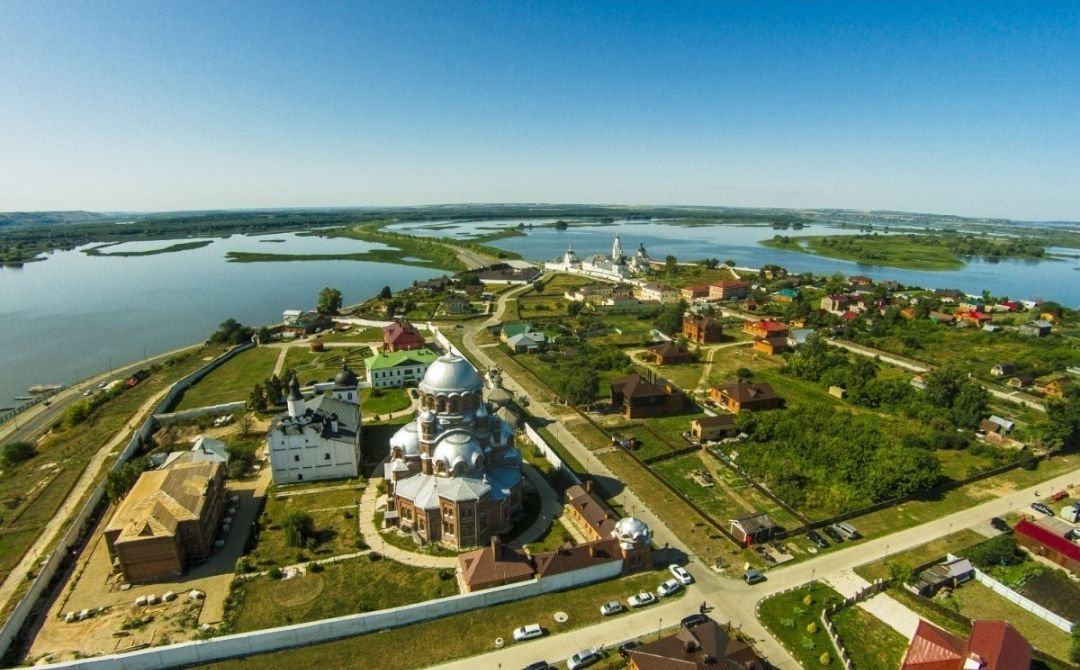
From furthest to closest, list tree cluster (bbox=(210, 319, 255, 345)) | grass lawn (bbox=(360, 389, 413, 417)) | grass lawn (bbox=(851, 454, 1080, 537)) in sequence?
1. tree cluster (bbox=(210, 319, 255, 345))
2. grass lawn (bbox=(360, 389, 413, 417))
3. grass lawn (bbox=(851, 454, 1080, 537))

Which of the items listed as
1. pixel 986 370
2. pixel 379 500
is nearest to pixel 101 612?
pixel 379 500

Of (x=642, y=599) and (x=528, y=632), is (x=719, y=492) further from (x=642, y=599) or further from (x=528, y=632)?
(x=528, y=632)

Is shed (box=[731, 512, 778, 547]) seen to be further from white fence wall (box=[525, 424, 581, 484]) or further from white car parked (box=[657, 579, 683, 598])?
white fence wall (box=[525, 424, 581, 484])

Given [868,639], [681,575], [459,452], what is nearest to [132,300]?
[459,452]

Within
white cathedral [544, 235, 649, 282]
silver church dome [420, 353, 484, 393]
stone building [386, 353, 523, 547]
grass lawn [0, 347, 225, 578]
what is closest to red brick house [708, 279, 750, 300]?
white cathedral [544, 235, 649, 282]

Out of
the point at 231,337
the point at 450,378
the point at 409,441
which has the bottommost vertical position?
the point at 231,337

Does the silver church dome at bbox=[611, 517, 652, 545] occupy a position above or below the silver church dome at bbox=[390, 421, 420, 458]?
below
